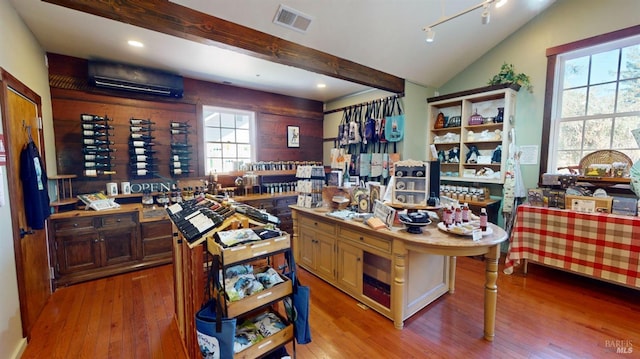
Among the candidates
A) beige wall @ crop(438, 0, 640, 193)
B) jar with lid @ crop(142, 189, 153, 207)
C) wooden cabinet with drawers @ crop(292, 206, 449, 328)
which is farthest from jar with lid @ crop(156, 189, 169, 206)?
beige wall @ crop(438, 0, 640, 193)

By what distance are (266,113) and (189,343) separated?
3.94m

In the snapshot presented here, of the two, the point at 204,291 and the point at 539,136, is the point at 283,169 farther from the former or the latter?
the point at 539,136

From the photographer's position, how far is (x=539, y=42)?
11.6 feet

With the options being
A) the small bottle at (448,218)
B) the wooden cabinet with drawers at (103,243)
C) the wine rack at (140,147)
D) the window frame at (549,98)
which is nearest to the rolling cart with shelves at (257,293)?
the small bottle at (448,218)

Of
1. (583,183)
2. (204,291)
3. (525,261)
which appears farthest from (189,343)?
(583,183)

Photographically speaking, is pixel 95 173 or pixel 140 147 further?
pixel 140 147

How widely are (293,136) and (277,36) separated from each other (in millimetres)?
2609

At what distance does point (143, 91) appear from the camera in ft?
12.0

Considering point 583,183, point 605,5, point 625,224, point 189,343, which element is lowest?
point 189,343

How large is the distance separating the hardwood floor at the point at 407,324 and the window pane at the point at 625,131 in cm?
164

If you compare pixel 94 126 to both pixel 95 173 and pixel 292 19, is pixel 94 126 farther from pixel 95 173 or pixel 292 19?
pixel 292 19

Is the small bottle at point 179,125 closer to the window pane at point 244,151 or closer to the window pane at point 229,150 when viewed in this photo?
the window pane at point 229,150

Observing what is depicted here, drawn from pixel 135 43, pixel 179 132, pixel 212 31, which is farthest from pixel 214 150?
pixel 212 31

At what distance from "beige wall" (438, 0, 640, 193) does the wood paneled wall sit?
3291mm
